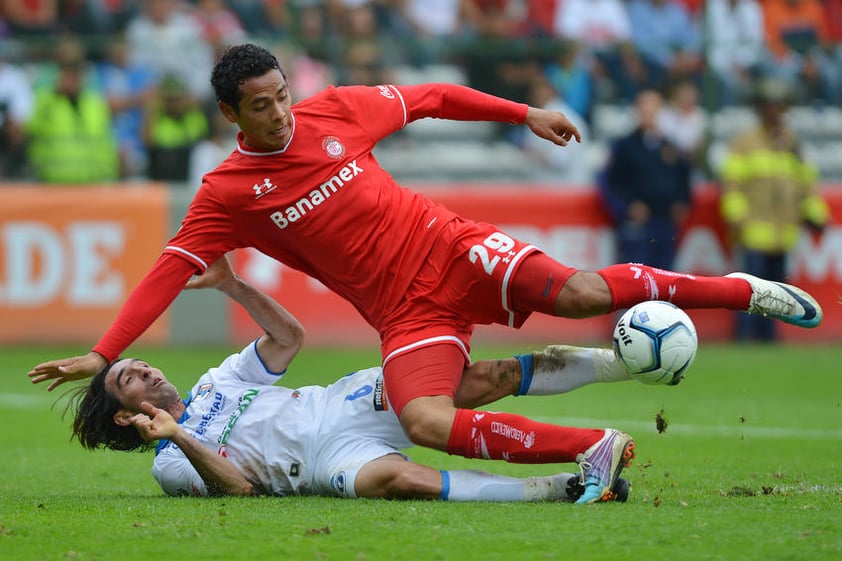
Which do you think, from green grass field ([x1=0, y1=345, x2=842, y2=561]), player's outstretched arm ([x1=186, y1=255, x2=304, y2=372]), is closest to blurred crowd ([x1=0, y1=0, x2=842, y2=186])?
green grass field ([x1=0, y1=345, x2=842, y2=561])

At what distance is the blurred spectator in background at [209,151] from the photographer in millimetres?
15148

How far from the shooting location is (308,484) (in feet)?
21.7

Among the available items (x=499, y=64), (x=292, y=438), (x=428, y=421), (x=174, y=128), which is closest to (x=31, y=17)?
(x=174, y=128)

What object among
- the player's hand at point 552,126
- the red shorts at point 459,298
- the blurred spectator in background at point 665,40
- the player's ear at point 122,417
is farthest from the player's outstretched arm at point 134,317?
the blurred spectator in background at point 665,40

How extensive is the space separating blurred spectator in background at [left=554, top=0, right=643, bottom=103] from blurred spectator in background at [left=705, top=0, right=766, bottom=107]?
0.99 m

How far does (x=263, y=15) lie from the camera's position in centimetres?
1592

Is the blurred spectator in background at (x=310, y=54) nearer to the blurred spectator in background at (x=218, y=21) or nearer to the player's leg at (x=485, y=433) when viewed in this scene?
the blurred spectator in background at (x=218, y=21)

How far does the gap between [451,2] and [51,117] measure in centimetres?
550

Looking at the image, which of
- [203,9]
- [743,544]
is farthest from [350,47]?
[743,544]

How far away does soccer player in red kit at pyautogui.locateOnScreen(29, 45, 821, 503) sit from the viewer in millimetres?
6363

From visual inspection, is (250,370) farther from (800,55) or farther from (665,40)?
(800,55)

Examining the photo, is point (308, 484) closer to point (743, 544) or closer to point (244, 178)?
point (244, 178)

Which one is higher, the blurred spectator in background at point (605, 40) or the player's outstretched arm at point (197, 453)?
the blurred spectator in background at point (605, 40)

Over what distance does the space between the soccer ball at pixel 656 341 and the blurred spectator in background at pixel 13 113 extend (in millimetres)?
10102
